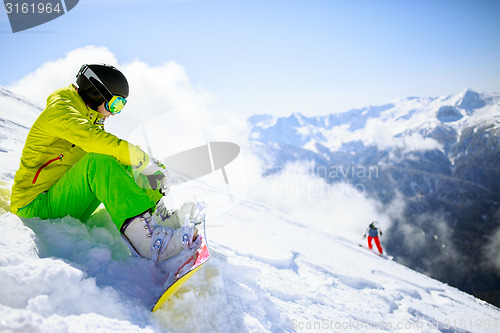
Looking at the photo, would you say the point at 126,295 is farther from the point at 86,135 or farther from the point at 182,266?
the point at 86,135

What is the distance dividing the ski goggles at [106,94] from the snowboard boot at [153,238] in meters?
1.26

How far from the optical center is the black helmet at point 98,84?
2.67 m

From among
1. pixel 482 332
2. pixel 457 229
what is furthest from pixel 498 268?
pixel 482 332

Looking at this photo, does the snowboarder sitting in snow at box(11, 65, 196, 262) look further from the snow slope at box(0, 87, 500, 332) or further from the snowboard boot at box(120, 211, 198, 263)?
the snow slope at box(0, 87, 500, 332)

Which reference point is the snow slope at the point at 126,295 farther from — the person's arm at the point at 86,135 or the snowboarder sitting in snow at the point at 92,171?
the person's arm at the point at 86,135

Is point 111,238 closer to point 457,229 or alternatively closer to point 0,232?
point 0,232

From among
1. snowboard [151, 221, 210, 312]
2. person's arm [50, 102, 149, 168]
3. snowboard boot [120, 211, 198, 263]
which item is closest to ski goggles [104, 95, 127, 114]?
person's arm [50, 102, 149, 168]

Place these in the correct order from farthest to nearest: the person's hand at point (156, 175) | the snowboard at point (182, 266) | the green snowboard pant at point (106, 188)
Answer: the person's hand at point (156, 175), the green snowboard pant at point (106, 188), the snowboard at point (182, 266)

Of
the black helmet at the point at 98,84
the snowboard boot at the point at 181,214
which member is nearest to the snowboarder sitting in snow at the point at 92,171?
the black helmet at the point at 98,84

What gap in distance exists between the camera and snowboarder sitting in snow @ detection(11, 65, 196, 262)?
223cm

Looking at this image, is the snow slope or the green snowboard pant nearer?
the snow slope

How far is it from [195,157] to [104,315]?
311 centimetres

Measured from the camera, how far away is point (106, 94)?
2.73 metres

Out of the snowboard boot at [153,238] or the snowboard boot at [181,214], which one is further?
the snowboard boot at [181,214]
